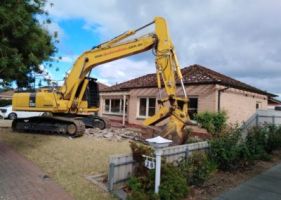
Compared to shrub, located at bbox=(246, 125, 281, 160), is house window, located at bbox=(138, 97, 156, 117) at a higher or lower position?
higher

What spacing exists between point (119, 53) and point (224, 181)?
832 cm

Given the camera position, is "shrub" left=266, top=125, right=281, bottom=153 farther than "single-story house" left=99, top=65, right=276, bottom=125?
No

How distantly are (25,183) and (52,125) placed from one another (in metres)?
9.25

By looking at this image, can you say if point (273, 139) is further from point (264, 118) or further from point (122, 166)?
point (122, 166)

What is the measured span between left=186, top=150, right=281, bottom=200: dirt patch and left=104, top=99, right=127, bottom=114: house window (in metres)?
16.2

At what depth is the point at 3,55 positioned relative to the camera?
8.32 metres

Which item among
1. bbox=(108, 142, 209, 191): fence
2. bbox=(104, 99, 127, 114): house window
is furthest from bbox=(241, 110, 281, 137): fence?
bbox=(104, 99, 127, 114): house window

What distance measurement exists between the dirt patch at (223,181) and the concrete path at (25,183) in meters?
2.78

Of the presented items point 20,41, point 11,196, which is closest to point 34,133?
point 20,41

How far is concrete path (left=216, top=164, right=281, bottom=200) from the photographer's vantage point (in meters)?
6.81

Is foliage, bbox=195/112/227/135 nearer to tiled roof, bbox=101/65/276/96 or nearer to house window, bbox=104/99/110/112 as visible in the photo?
tiled roof, bbox=101/65/276/96

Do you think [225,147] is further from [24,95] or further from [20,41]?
[24,95]

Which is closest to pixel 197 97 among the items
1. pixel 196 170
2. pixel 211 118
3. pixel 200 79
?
pixel 200 79

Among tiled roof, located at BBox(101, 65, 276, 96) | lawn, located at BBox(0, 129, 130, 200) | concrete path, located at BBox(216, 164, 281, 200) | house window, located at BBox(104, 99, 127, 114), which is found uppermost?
tiled roof, located at BBox(101, 65, 276, 96)
